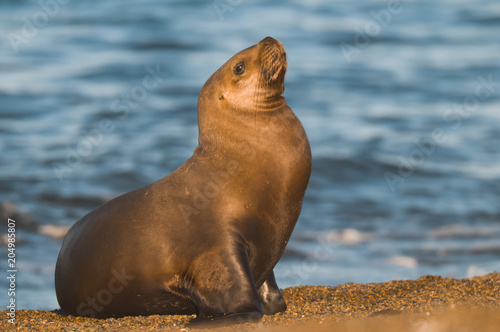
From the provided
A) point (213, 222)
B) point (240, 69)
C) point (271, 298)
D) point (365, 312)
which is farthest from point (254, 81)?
point (365, 312)

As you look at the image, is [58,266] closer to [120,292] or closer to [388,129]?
[120,292]

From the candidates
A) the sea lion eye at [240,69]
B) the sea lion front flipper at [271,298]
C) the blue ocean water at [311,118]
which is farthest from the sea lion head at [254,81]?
the blue ocean water at [311,118]

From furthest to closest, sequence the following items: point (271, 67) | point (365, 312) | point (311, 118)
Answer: point (311, 118) < point (271, 67) < point (365, 312)

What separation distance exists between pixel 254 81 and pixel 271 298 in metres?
1.67

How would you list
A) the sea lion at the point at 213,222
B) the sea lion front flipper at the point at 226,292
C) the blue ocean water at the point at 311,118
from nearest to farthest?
the sea lion front flipper at the point at 226,292
the sea lion at the point at 213,222
the blue ocean water at the point at 311,118

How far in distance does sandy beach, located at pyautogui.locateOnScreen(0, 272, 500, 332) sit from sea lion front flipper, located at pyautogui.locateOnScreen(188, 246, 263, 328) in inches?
5.4

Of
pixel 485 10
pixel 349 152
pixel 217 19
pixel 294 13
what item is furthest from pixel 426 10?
pixel 349 152

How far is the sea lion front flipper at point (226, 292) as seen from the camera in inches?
219

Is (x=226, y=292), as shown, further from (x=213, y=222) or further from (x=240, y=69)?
(x=240, y=69)

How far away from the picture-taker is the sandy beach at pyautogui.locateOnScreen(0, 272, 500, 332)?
4.34 m

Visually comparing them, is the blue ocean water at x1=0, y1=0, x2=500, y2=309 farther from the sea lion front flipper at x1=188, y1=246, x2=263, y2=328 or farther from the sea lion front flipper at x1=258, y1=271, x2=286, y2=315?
the sea lion front flipper at x1=188, y1=246, x2=263, y2=328

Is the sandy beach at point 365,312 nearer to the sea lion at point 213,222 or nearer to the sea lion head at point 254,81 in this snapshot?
the sea lion at point 213,222

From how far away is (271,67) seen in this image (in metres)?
6.36

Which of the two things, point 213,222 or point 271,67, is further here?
point 271,67
